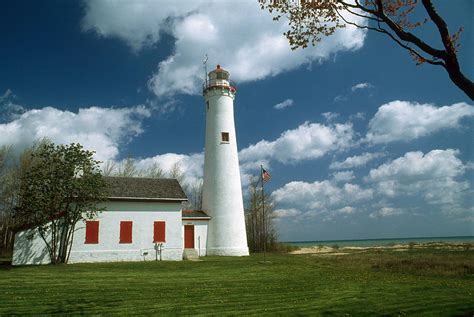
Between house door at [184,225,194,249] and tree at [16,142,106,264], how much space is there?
20.3 ft

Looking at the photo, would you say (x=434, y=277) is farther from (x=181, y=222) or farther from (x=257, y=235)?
(x=257, y=235)

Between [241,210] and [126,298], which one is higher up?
[241,210]

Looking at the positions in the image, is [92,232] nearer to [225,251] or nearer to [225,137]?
[225,251]

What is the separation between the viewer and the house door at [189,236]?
23797 millimetres

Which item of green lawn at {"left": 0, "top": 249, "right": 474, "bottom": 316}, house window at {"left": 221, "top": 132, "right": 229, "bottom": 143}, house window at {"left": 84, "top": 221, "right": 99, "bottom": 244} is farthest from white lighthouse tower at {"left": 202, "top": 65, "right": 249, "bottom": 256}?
green lawn at {"left": 0, "top": 249, "right": 474, "bottom": 316}

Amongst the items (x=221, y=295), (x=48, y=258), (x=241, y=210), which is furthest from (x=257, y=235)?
(x=221, y=295)

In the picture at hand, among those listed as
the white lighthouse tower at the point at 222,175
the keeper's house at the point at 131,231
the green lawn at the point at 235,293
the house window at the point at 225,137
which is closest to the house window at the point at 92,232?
the keeper's house at the point at 131,231

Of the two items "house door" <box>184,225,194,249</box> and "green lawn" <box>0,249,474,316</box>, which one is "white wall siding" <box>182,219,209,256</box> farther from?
"green lawn" <box>0,249,474,316</box>

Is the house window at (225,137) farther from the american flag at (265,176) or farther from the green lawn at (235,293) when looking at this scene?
the green lawn at (235,293)

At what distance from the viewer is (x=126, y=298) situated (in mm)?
9250

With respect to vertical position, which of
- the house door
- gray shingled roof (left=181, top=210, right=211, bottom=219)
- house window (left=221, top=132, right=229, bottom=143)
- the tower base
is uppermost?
house window (left=221, top=132, right=229, bottom=143)

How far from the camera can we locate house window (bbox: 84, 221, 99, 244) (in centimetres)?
2036

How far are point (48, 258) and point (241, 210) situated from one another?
39.1 ft

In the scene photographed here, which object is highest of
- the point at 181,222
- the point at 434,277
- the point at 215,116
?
the point at 215,116
